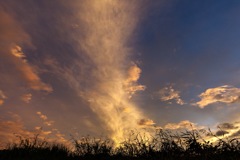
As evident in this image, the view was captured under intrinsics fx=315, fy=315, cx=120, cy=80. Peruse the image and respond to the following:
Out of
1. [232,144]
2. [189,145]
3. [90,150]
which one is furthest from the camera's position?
[90,150]

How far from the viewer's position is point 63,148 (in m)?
16.0

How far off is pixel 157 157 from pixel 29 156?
19.8ft

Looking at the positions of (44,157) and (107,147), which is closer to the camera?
(44,157)

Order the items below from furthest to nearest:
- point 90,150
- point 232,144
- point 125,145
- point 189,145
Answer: point 90,150
point 125,145
point 189,145
point 232,144

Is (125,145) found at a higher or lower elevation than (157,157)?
higher

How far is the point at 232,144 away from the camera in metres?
11.5

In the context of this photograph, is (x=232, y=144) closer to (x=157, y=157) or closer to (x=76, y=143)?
(x=157, y=157)

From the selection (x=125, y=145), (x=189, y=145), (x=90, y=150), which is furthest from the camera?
(x=90, y=150)

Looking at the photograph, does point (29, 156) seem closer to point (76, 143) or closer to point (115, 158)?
point (76, 143)

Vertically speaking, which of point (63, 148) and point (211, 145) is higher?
point (63, 148)

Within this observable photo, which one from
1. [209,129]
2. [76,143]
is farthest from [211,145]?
[76,143]

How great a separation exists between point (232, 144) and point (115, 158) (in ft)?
16.7

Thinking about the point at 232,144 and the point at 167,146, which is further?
the point at 167,146

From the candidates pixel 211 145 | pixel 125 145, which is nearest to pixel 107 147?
pixel 125 145
